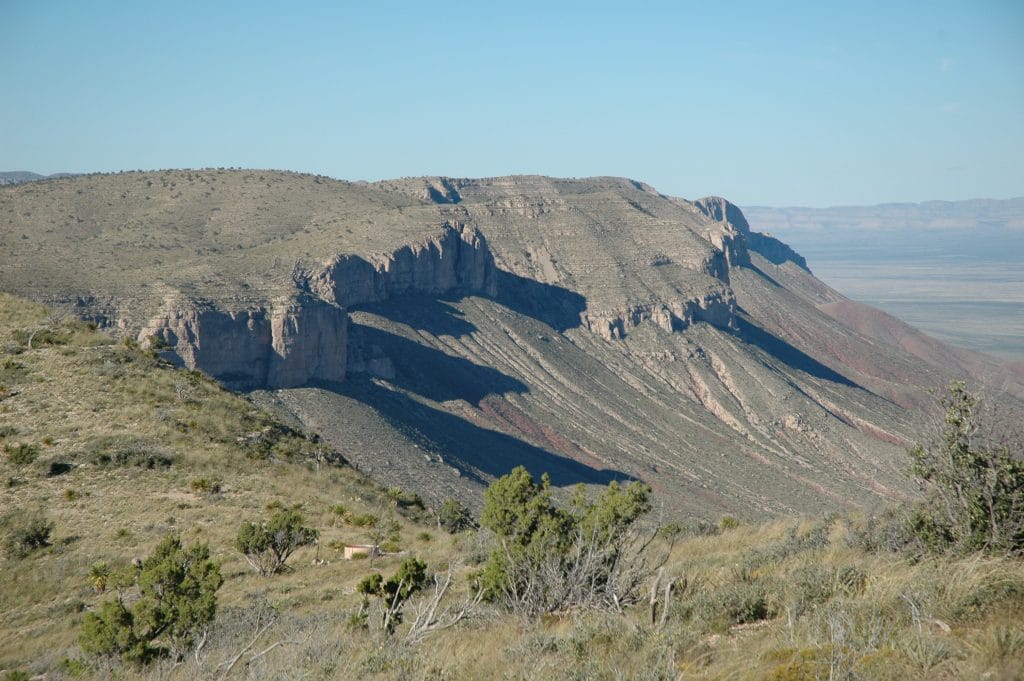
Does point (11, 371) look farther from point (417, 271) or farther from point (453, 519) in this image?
point (417, 271)

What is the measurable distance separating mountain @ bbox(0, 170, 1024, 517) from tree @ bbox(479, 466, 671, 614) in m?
35.4

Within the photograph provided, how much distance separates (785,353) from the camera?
128 meters

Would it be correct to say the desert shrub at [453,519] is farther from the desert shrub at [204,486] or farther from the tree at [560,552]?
the tree at [560,552]

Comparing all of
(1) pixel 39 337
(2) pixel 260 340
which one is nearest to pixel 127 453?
(1) pixel 39 337

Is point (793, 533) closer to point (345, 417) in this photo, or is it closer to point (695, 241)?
point (345, 417)

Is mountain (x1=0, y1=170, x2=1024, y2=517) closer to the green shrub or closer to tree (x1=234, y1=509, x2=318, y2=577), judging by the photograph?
tree (x1=234, y1=509, x2=318, y2=577)

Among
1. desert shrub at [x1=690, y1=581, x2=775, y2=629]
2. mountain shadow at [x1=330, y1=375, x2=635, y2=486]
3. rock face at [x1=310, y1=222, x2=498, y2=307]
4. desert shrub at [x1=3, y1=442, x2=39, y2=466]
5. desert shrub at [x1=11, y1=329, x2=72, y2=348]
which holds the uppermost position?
rock face at [x1=310, y1=222, x2=498, y2=307]

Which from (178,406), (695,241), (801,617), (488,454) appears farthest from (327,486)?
(695,241)

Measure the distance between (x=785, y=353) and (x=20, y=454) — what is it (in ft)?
381

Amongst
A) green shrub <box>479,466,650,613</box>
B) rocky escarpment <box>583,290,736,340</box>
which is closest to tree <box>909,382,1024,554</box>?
green shrub <box>479,466,650,613</box>

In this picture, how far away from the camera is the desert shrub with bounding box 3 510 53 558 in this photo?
74.5ft

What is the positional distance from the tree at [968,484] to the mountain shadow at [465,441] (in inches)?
2222

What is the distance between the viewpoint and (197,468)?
29422 millimetres

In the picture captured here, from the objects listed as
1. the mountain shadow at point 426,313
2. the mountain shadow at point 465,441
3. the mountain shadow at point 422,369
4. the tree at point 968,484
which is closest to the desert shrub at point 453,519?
the tree at point 968,484
